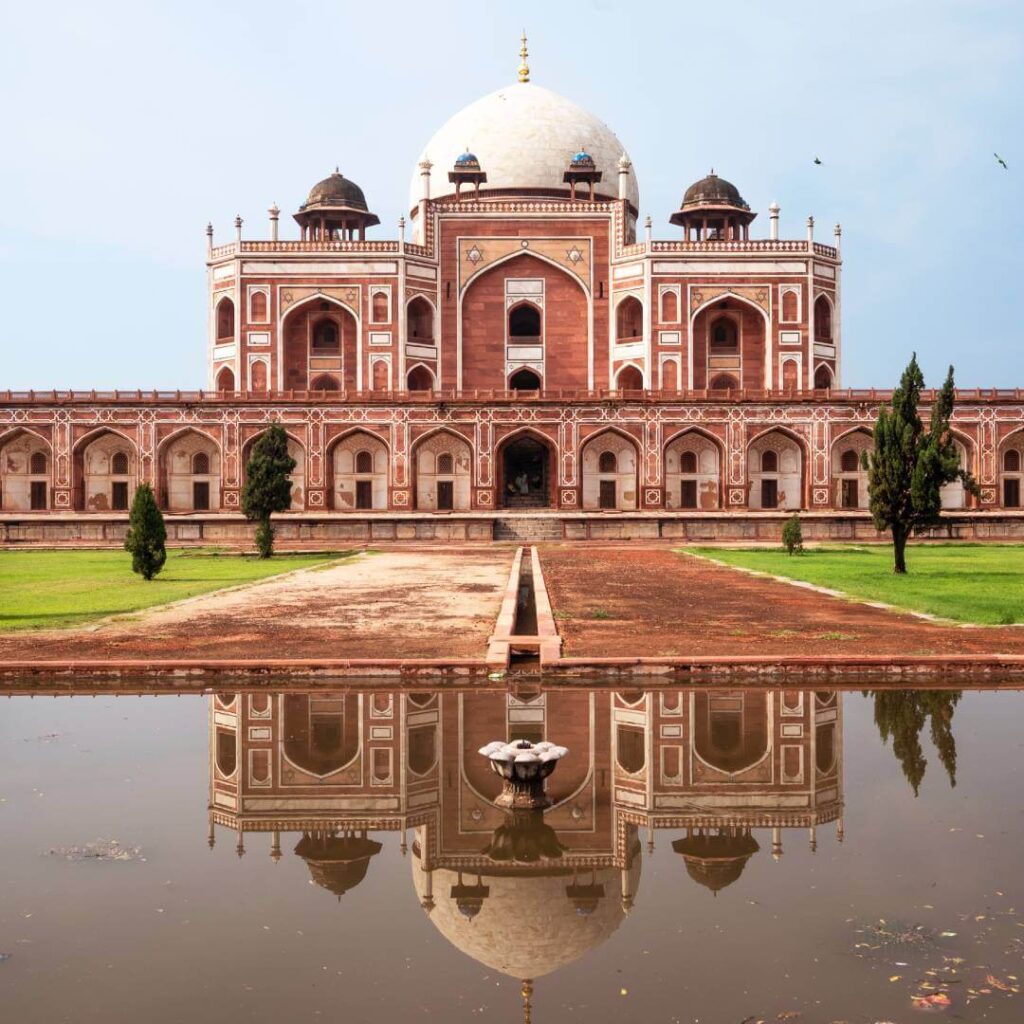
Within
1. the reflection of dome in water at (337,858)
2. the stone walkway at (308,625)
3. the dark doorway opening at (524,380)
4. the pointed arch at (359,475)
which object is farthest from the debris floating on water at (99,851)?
the dark doorway opening at (524,380)

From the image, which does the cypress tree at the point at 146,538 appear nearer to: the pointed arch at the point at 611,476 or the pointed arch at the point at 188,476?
the pointed arch at the point at 188,476

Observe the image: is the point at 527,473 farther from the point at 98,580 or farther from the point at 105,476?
the point at 98,580

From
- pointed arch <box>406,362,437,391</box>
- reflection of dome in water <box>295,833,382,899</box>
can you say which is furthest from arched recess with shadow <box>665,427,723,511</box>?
reflection of dome in water <box>295,833,382,899</box>

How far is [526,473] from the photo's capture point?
108ft

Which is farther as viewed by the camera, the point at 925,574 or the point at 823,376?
the point at 823,376

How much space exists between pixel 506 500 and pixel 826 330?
41.2 ft

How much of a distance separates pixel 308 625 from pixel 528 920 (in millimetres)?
6416

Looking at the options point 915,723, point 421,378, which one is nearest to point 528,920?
point 915,723

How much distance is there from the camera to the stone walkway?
8.10 m

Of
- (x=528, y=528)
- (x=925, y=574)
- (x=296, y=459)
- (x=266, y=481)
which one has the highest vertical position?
(x=296, y=459)

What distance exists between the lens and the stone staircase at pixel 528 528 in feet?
82.7

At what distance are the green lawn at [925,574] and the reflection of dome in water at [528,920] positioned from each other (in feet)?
23.5

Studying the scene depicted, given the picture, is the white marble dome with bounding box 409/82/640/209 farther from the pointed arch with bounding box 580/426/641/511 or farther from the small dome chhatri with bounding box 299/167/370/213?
the pointed arch with bounding box 580/426/641/511

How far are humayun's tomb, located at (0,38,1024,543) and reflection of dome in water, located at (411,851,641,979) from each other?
2117 centimetres
